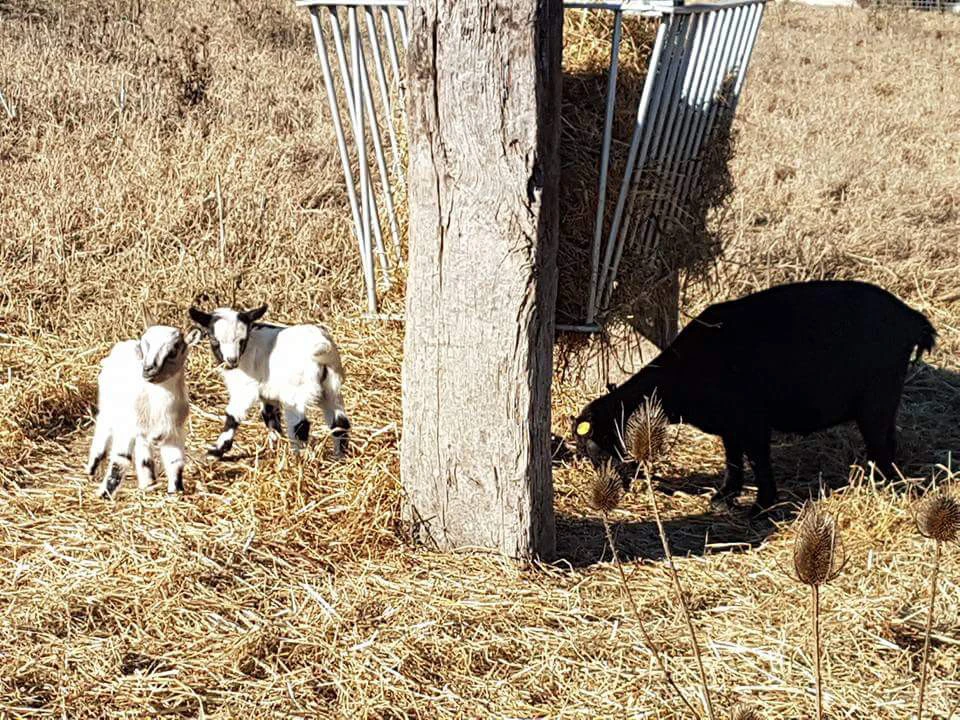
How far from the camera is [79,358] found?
7.12 metres

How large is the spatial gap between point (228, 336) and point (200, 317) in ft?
0.49

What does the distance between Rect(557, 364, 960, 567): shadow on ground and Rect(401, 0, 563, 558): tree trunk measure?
0.51 metres

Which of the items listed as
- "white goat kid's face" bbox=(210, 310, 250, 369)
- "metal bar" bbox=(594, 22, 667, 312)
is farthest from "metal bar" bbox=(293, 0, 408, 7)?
"white goat kid's face" bbox=(210, 310, 250, 369)

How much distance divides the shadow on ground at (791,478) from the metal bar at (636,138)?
114cm

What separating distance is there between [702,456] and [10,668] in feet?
12.9

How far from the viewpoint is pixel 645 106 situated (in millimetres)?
5348

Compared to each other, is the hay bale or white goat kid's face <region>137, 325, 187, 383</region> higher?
the hay bale

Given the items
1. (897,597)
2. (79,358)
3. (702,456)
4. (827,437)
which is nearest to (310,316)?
(79,358)

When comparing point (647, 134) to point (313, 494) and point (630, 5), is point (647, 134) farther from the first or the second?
point (313, 494)

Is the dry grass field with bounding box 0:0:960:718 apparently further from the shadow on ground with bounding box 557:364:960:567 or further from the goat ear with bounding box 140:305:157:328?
the goat ear with bounding box 140:305:157:328

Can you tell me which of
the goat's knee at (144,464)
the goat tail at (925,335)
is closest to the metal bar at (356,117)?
the goat's knee at (144,464)

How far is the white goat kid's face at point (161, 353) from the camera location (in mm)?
4957

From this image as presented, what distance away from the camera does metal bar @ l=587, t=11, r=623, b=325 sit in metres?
5.11

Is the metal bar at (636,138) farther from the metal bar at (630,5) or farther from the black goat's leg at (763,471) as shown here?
the black goat's leg at (763,471)
